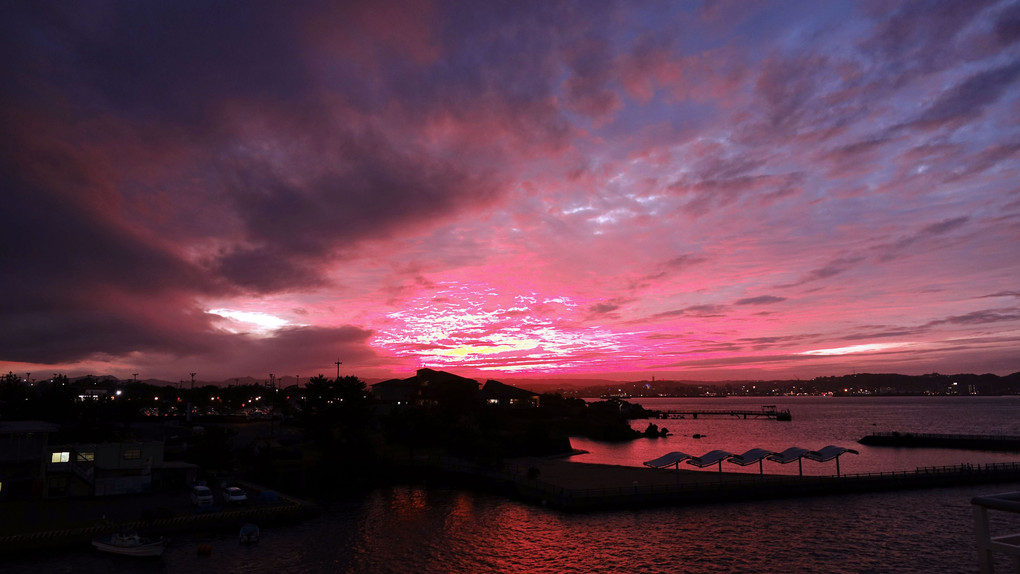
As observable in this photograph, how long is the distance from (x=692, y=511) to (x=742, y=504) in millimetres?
6655

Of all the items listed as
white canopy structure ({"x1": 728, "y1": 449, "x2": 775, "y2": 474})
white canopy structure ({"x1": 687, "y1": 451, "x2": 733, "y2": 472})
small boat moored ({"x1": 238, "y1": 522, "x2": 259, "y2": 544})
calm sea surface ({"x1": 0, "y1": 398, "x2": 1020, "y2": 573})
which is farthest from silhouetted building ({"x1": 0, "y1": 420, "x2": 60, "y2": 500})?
white canopy structure ({"x1": 728, "y1": 449, "x2": 775, "y2": 474})

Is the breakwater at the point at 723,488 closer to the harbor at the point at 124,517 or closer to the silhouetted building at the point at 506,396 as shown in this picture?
the harbor at the point at 124,517

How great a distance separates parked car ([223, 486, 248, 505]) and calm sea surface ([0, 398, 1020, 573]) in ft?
21.5

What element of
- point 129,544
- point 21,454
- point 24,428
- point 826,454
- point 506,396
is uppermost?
point 24,428

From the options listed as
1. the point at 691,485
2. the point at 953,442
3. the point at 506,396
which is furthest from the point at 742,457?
the point at 506,396

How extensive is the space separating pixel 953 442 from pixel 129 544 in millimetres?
145919

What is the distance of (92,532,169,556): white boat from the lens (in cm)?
4025

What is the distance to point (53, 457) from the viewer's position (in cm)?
5409

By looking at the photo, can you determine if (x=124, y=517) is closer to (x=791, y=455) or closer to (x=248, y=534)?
(x=248, y=534)

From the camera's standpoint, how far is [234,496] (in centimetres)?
5369

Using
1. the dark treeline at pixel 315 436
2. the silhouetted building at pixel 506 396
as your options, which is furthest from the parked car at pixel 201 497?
the silhouetted building at pixel 506 396

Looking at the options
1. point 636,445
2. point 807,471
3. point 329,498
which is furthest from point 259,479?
point 636,445

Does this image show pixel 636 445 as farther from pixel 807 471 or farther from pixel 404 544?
pixel 404 544

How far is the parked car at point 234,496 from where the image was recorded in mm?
53350
